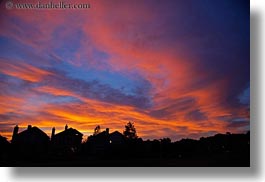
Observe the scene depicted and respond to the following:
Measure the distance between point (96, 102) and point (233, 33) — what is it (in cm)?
Result: 176

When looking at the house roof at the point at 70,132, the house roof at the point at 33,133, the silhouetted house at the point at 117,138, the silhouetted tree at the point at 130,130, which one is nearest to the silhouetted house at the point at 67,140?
the house roof at the point at 70,132

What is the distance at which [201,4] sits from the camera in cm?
351

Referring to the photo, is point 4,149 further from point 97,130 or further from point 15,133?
point 97,130

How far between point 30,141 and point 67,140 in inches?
15.8

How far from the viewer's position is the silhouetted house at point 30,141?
3.21m

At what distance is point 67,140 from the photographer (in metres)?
3.23

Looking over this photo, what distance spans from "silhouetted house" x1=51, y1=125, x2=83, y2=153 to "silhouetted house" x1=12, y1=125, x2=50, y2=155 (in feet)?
0.31

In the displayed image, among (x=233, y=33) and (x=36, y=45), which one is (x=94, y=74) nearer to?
(x=36, y=45)

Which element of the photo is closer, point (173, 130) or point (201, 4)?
point (173, 130)

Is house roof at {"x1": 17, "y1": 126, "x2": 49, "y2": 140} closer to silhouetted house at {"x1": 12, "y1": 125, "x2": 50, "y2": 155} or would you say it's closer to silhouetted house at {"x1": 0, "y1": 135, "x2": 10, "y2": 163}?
silhouetted house at {"x1": 12, "y1": 125, "x2": 50, "y2": 155}

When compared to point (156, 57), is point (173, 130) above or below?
below

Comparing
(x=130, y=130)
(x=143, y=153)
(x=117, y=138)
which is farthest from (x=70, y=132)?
(x=143, y=153)

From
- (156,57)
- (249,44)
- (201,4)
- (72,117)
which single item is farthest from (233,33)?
(72,117)

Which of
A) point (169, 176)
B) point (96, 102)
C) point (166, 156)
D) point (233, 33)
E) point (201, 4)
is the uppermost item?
point (201, 4)
